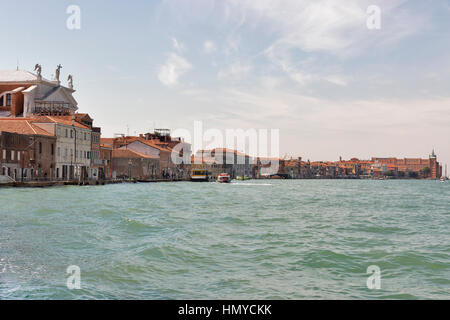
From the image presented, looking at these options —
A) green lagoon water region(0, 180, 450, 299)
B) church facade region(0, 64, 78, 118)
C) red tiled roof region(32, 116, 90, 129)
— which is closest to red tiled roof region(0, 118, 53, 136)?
red tiled roof region(32, 116, 90, 129)

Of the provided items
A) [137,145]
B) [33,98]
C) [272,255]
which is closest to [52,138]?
[33,98]

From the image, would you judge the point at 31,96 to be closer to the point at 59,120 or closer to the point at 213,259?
the point at 59,120

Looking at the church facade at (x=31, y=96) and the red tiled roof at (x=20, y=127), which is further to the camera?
the church facade at (x=31, y=96)

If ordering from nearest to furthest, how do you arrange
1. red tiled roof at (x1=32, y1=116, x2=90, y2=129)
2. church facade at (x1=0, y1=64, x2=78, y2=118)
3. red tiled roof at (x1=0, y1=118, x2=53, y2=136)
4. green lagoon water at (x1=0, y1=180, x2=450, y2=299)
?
green lagoon water at (x1=0, y1=180, x2=450, y2=299) < red tiled roof at (x1=0, y1=118, x2=53, y2=136) < red tiled roof at (x1=32, y1=116, x2=90, y2=129) < church facade at (x1=0, y1=64, x2=78, y2=118)

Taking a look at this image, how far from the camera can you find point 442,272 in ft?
34.4

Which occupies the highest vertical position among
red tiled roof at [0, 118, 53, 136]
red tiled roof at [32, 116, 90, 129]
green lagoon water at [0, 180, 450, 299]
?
red tiled roof at [32, 116, 90, 129]

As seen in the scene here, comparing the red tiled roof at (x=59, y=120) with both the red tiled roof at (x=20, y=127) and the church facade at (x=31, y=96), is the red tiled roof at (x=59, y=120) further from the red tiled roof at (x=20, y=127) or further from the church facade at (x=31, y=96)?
the church facade at (x=31, y=96)

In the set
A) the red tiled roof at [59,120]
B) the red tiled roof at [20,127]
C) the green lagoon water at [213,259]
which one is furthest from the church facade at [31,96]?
the green lagoon water at [213,259]

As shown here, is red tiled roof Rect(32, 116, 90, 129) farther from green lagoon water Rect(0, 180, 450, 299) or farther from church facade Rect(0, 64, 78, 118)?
green lagoon water Rect(0, 180, 450, 299)

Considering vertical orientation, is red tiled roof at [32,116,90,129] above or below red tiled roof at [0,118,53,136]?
above

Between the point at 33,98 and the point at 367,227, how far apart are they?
5454cm
